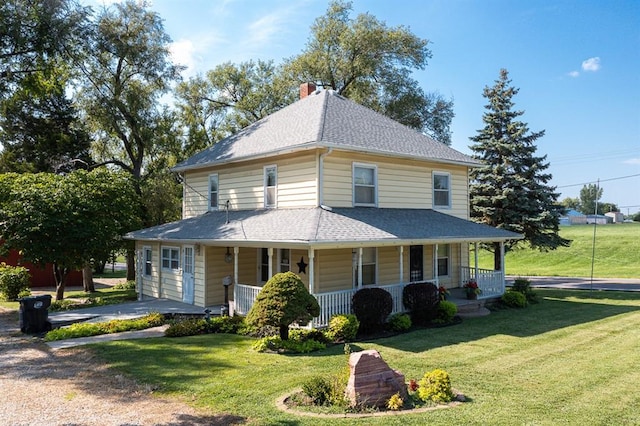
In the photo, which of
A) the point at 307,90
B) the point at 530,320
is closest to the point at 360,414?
the point at 530,320

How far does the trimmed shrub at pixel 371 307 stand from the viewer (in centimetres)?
1309

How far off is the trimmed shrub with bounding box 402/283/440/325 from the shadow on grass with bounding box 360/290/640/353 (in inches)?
31.6

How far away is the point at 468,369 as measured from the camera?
957 centimetres

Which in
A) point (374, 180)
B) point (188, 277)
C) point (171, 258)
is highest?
point (374, 180)

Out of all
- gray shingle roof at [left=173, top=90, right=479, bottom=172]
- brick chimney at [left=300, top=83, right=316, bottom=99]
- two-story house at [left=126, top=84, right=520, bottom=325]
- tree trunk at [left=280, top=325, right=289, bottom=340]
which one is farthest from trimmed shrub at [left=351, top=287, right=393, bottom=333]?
brick chimney at [left=300, top=83, right=316, bottom=99]

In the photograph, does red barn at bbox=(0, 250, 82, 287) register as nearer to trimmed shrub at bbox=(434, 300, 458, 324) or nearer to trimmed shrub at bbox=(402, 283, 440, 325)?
trimmed shrub at bbox=(402, 283, 440, 325)

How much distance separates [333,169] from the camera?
15.5m

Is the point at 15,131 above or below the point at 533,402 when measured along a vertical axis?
above

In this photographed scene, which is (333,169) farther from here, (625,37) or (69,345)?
(625,37)

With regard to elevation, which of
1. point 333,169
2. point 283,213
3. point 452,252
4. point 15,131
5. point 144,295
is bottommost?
Result: point 144,295

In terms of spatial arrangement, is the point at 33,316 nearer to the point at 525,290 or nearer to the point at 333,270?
the point at 333,270

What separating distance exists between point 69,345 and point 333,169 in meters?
9.29

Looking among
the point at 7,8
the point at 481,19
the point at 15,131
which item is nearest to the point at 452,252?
the point at 481,19

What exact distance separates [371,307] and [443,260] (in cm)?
745
